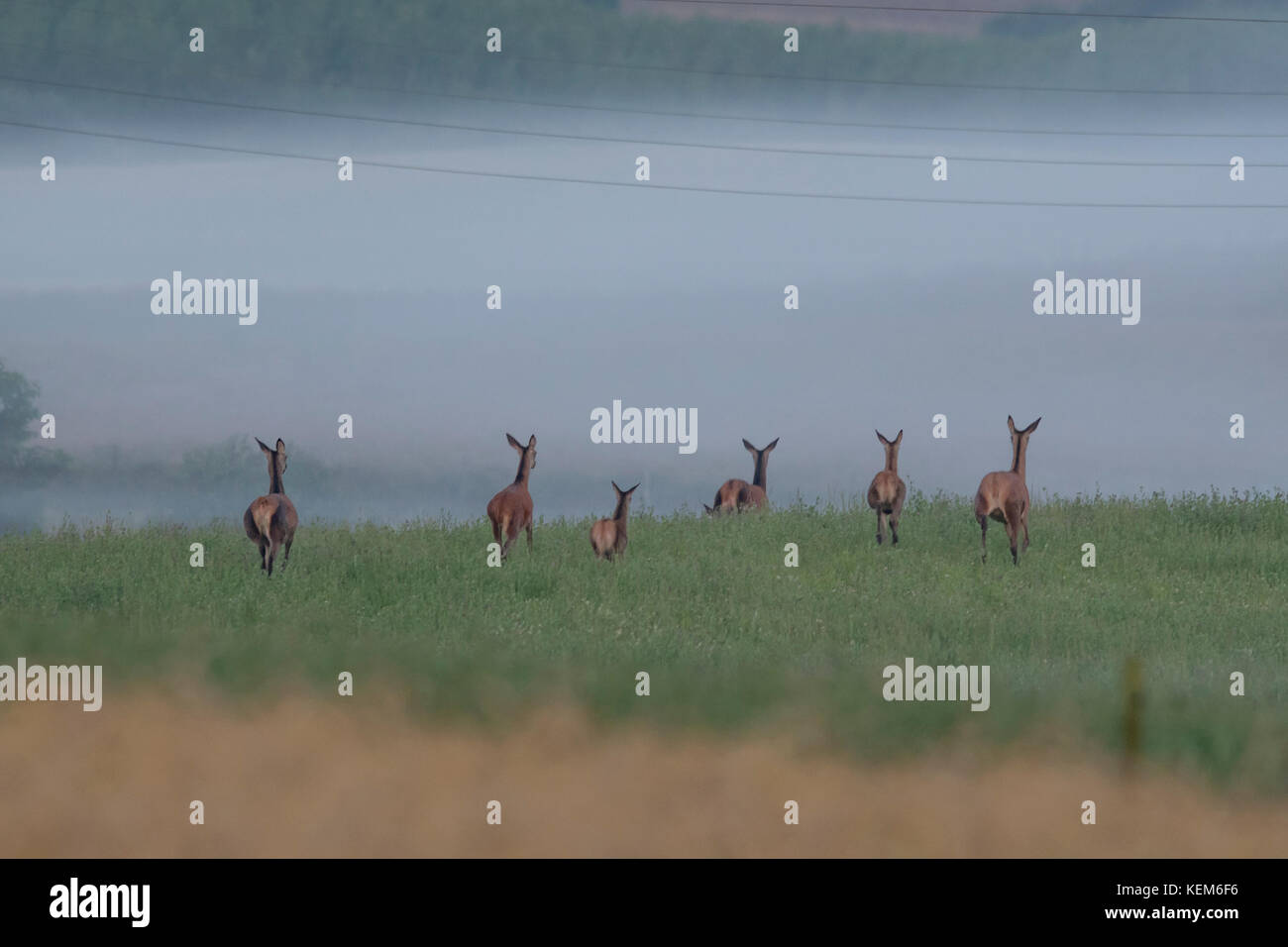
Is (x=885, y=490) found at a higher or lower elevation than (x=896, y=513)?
higher

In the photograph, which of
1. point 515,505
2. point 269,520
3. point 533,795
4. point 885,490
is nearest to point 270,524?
point 269,520

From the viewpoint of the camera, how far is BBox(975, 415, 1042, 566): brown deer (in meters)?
20.9

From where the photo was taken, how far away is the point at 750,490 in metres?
25.3

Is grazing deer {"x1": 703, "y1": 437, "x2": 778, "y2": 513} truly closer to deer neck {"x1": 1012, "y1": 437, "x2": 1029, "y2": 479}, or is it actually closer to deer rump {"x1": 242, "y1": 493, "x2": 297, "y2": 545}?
deer neck {"x1": 1012, "y1": 437, "x2": 1029, "y2": 479}

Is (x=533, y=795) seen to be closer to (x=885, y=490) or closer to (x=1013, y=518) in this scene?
(x=1013, y=518)

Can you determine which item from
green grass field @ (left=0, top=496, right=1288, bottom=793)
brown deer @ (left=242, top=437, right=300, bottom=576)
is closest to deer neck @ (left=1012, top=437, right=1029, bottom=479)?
green grass field @ (left=0, top=496, right=1288, bottom=793)

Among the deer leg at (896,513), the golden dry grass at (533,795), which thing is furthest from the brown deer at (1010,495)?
the golden dry grass at (533,795)

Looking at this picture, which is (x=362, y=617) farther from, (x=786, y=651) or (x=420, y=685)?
(x=786, y=651)

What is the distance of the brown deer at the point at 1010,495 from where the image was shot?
68.5ft

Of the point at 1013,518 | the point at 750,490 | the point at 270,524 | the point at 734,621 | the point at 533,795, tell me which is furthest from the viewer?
the point at 750,490

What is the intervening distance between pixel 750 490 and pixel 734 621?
926 centimetres

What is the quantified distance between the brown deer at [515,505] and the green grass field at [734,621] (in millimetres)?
374

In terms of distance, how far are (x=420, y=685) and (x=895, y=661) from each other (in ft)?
16.9

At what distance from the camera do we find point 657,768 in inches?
428
